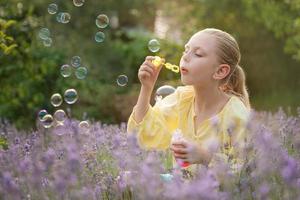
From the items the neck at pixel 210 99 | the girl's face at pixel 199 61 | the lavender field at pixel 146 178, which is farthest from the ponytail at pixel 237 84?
the lavender field at pixel 146 178

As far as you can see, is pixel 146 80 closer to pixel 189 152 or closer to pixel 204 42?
pixel 204 42

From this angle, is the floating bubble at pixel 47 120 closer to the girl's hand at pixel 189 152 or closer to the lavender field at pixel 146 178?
the lavender field at pixel 146 178

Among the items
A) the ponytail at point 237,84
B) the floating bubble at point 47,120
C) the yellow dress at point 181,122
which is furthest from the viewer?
the floating bubble at point 47,120

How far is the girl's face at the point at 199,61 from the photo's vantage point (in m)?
3.42

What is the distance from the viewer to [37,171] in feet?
8.32

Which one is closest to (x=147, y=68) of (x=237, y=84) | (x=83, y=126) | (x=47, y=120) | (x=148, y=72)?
(x=148, y=72)

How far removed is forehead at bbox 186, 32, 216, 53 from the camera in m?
3.46

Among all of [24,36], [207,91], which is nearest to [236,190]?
[207,91]

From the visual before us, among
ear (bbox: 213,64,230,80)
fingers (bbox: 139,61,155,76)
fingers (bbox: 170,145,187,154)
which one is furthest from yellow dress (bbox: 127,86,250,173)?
fingers (bbox: 170,145,187,154)

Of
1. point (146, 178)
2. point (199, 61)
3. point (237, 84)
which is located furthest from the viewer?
point (237, 84)

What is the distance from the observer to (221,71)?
3551mm

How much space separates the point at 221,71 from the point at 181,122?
0.36 metres

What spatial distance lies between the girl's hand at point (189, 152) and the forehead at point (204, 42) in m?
0.64

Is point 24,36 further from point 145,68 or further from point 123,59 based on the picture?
point 123,59
